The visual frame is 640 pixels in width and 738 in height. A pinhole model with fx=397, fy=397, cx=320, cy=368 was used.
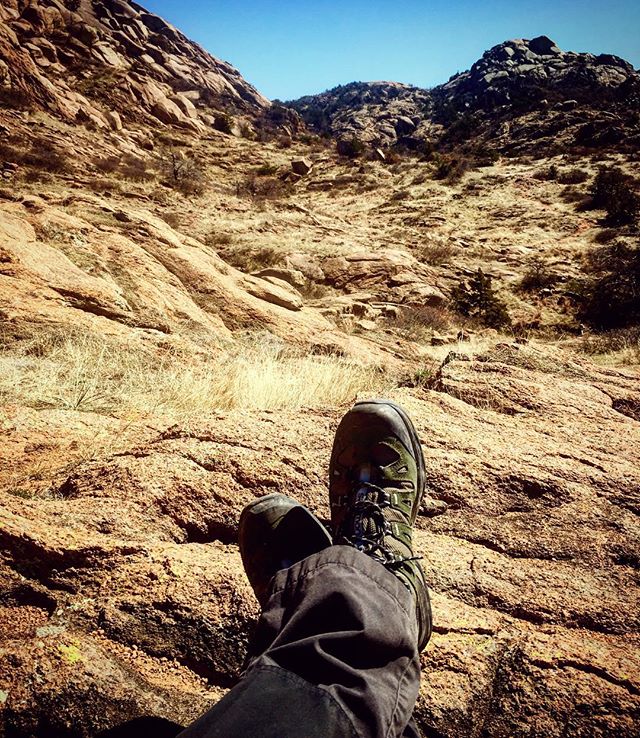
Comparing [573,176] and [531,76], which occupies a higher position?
[531,76]

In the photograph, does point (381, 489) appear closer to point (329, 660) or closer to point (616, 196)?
point (329, 660)

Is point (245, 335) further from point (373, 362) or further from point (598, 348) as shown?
point (598, 348)

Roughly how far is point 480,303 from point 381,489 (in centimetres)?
932

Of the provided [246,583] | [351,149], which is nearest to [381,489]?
[246,583]

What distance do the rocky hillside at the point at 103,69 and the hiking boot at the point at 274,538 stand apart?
2036cm

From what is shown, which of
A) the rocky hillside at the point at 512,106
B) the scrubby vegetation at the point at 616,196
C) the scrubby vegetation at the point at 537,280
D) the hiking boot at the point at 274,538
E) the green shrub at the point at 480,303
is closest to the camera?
the hiking boot at the point at 274,538

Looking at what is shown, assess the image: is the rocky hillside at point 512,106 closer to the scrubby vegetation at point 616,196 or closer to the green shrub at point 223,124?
the scrubby vegetation at point 616,196

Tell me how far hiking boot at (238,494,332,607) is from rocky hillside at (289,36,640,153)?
26.6 meters

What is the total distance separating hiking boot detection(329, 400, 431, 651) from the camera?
1.31 meters

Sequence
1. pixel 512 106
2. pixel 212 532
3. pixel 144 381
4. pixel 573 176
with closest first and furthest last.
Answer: pixel 212 532, pixel 144 381, pixel 573 176, pixel 512 106

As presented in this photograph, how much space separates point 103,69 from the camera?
76.1ft

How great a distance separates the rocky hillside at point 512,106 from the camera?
23719 millimetres

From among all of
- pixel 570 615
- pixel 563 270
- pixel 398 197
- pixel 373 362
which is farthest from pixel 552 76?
pixel 570 615

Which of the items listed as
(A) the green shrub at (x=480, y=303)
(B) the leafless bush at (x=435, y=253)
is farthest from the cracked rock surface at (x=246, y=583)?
(B) the leafless bush at (x=435, y=253)
